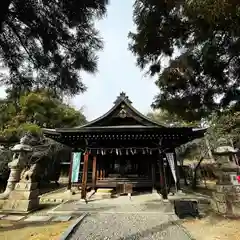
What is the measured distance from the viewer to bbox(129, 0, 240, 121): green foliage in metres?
3.65

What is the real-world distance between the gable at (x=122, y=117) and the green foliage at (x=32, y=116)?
5.60 meters

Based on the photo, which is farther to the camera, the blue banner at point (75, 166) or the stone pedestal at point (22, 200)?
the blue banner at point (75, 166)

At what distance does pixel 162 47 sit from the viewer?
4711 mm

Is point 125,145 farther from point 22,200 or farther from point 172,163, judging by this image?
point 22,200

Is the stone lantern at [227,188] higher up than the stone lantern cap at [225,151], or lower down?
lower down

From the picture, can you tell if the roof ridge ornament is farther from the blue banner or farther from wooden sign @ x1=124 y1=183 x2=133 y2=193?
wooden sign @ x1=124 y1=183 x2=133 y2=193

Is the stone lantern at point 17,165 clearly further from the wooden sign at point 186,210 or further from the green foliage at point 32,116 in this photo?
the green foliage at point 32,116

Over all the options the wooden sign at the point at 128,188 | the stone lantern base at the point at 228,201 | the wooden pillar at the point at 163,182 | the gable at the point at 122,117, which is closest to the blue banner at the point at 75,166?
the gable at the point at 122,117

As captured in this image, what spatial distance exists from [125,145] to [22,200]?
21.2 ft

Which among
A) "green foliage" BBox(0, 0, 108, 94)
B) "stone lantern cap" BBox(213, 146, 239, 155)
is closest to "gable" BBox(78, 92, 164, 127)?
"stone lantern cap" BBox(213, 146, 239, 155)

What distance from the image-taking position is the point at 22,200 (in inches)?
292

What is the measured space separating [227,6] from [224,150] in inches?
238

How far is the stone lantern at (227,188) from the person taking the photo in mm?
6402

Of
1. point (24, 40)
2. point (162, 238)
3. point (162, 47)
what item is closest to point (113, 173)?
point (162, 238)
